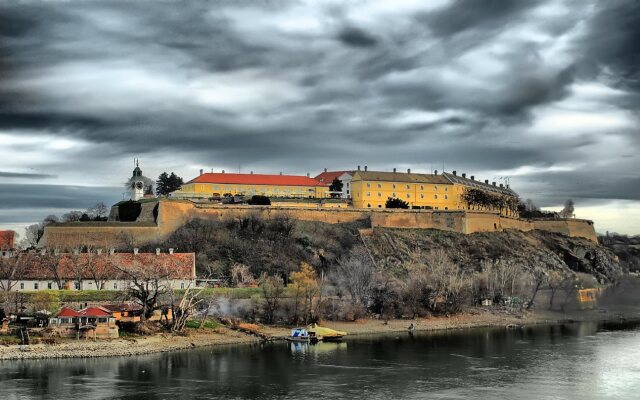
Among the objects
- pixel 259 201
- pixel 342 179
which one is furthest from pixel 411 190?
pixel 259 201

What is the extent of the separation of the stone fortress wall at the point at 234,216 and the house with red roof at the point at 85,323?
76.0 ft

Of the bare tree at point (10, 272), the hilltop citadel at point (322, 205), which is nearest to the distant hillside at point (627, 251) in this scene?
the hilltop citadel at point (322, 205)

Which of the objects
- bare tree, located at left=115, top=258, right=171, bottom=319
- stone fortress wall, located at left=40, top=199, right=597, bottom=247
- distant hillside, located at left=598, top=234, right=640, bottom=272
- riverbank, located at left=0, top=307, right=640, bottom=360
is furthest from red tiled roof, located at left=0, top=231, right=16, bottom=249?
distant hillside, located at left=598, top=234, right=640, bottom=272

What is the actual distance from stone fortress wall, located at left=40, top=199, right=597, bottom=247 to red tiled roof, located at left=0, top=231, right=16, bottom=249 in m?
2.70

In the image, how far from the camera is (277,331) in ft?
182

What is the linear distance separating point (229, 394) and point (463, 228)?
57.8 m

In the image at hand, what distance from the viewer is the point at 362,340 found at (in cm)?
5409

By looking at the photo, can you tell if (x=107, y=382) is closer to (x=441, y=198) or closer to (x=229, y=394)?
(x=229, y=394)

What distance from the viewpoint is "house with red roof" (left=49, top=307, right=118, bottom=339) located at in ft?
158

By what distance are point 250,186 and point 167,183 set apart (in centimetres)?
1484

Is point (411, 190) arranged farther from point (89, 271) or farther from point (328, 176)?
point (89, 271)

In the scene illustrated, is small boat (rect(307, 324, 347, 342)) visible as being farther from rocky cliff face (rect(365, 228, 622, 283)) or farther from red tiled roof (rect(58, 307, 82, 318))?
rocky cliff face (rect(365, 228, 622, 283))

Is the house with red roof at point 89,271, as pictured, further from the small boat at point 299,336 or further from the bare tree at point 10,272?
the small boat at point 299,336

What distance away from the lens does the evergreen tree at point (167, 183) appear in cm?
10300
